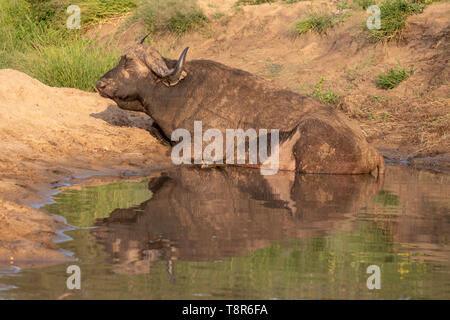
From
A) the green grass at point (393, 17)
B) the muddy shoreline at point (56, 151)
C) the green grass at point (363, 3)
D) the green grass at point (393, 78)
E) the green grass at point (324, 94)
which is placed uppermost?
the green grass at point (363, 3)

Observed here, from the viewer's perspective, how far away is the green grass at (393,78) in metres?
13.7

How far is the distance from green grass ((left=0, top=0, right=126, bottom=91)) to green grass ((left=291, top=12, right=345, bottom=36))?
4.23 m

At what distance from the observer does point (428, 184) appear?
9.05m

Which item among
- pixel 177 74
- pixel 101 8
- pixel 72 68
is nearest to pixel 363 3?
pixel 72 68

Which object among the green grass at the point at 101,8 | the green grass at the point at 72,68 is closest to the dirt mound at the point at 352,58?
the green grass at the point at 101,8

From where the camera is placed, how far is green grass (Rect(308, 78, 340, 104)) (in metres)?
13.8

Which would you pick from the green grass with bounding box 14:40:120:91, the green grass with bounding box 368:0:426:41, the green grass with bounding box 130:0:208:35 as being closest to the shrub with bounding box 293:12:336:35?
the green grass with bounding box 368:0:426:41

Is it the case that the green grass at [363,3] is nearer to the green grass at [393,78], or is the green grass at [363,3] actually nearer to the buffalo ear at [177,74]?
the green grass at [393,78]

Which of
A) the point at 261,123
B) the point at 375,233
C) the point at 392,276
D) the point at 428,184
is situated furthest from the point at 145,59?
the point at 392,276

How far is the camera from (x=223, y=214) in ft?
21.9

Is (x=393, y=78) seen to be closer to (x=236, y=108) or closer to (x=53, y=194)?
(x=236, y=108)

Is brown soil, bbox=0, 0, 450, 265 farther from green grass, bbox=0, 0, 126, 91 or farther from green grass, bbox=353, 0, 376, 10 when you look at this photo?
green grass, bbox=0, 0, 126, 91

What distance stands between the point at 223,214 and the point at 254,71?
9437 mm

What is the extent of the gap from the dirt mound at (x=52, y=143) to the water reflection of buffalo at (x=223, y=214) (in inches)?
25.9
